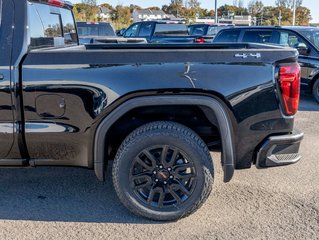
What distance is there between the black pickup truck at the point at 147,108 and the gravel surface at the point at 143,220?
0.23 m

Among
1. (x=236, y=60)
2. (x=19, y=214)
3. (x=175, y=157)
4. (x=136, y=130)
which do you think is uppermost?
(x=236, y=60)

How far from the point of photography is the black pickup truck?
3262mm

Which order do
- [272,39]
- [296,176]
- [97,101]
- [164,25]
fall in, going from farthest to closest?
[164,25] < [272,39] < [296,176] < [97,101]

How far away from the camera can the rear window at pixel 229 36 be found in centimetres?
1046

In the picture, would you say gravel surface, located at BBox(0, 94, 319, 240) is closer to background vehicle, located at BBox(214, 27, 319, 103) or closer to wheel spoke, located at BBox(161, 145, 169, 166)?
wheel spoke, located at BBox(161, 145, 169, 166)

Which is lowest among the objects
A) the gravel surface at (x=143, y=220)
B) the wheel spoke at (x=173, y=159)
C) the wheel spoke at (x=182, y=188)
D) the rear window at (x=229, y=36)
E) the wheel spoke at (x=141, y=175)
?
the gravel surface at (x=143, y=220)

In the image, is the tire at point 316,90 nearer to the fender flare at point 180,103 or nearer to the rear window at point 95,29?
the fender flare at point 180,103

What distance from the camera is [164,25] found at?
1612 cm

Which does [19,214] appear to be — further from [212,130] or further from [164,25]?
[164,25]

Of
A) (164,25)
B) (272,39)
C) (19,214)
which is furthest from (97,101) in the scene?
(164,25)

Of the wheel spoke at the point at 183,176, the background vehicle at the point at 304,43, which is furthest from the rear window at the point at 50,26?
the background vehicle at the point at 304,43

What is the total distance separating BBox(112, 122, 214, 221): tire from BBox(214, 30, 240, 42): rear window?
7546 millimetres

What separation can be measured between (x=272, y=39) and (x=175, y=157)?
279 inches

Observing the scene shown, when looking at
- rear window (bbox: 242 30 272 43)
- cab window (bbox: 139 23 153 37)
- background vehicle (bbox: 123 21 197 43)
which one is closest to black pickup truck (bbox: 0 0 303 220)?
rear window (bbox: 242 30 272 43)
